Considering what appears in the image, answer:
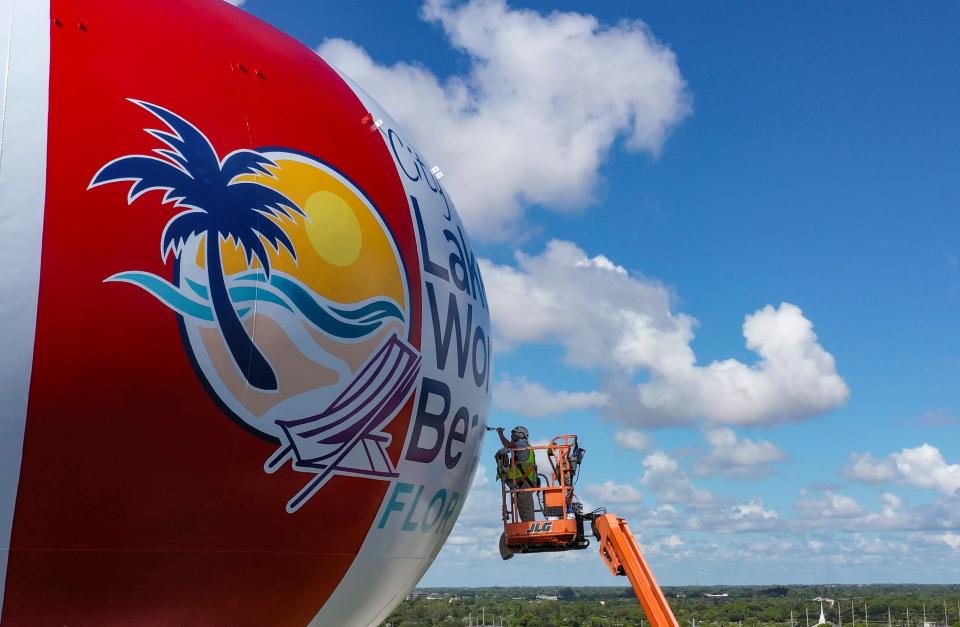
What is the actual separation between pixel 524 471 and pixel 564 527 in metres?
0.82

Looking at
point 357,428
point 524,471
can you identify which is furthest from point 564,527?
point 357,428

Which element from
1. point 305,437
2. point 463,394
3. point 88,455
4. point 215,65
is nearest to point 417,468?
point 463,394

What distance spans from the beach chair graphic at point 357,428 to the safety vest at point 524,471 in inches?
167

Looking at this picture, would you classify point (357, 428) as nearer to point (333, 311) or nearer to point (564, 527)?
point (333, 311)

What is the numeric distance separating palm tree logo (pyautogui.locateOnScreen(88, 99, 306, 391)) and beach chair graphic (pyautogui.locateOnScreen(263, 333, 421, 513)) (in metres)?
0.50

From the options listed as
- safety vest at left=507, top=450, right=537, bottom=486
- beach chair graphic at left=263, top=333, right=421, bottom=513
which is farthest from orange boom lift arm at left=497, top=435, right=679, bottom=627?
beach chair graphic at left=263, top=333, right=421, bottom=513

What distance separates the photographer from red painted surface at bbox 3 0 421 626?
665 centimetres

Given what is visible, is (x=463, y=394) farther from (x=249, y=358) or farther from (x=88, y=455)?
(x=88, y=455)

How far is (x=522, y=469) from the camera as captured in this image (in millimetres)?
12977

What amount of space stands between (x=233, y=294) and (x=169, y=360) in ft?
2.10

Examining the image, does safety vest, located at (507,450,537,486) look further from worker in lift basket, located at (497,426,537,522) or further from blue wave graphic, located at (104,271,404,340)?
blue wave graphic, located at (104,271,404,340)

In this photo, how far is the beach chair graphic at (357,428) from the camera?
7.77 m

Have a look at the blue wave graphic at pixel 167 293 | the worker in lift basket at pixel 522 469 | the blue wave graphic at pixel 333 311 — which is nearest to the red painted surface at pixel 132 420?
the blue wave graphic at pixel 167 293

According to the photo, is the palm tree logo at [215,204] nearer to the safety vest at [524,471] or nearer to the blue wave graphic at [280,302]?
the blue wave graphic at [280,302]
